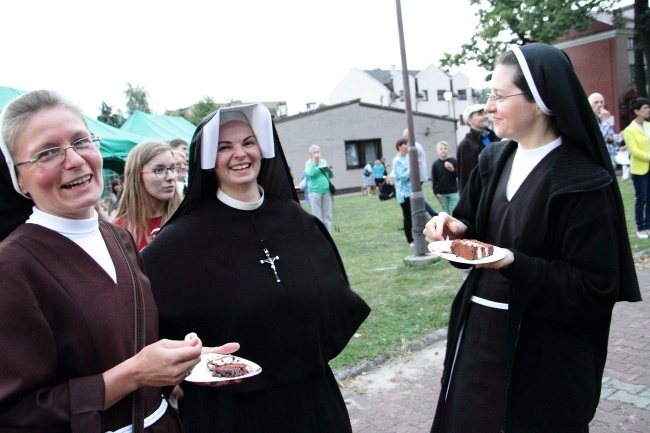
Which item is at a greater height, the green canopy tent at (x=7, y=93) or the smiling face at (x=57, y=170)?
the green canopy tent at (x=7, y=93)

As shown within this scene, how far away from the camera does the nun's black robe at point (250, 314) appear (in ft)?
8.04

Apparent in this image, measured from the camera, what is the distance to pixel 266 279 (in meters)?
2.54

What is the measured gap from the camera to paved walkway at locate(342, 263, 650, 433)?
376 centimetres

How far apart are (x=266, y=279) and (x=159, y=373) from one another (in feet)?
2.98

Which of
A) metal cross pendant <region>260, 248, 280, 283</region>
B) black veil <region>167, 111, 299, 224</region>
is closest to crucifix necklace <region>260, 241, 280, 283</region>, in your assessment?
metal cross pendant <region>260, 248, 280, 283</region>

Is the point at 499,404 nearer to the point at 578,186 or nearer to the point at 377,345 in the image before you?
the point at 578,186

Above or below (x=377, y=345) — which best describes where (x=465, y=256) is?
Result: above

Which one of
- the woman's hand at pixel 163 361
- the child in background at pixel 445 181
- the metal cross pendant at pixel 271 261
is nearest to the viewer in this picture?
the woman's hand at pixel 163 361

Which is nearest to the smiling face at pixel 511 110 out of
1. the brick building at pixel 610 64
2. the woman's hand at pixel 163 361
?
the woman's hand at pixel 163 361

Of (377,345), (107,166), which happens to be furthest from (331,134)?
(377,345)

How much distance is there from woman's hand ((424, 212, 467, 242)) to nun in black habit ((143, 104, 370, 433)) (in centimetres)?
53

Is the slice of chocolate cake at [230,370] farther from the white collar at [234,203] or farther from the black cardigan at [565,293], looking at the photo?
the black cardigan at [565,293]

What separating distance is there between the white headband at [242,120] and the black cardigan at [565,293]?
1.34 meters

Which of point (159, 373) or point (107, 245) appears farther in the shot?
point (107, 245)
